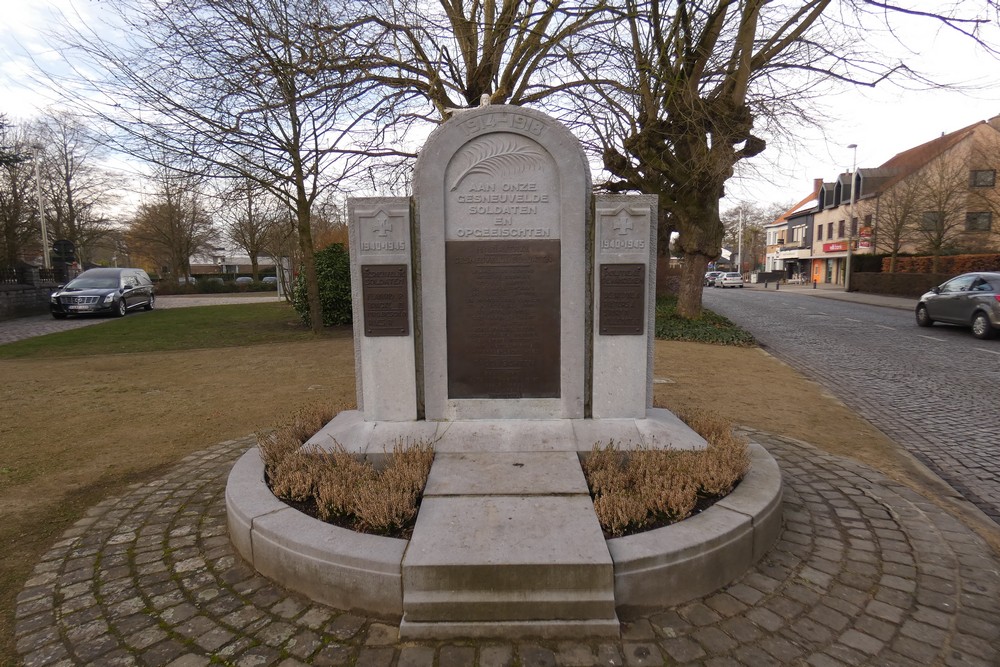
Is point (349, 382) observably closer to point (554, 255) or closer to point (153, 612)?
point (554, 255)

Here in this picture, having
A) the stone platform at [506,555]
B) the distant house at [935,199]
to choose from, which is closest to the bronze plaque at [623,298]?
the stone platform at [506,555]

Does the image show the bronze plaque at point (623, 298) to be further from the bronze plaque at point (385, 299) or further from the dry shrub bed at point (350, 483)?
the dry shrub bed at point (350, 483)

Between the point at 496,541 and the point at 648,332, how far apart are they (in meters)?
2.50

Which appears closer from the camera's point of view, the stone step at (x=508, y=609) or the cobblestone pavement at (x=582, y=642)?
the cobblestone pavement at (x=582, y=642)

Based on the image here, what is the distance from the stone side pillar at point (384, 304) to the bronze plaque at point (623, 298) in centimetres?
172

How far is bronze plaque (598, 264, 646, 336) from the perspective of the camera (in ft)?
15.0

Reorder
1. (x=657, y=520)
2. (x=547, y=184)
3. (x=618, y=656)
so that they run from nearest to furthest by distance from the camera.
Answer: (x=618, y=656), (x=657, y=520), (x=547, y=184)

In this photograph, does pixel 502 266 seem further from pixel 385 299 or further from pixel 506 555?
pixel 506 555

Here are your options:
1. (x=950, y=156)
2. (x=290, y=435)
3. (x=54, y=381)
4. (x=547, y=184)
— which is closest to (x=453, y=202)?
(x=547, y=184)

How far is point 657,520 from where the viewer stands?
130 inches

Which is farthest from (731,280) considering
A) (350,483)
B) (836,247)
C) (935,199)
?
(350,483)

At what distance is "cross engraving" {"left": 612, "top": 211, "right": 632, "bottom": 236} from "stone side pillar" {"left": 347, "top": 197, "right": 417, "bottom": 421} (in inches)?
70.9

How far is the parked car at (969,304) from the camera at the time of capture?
1289 centimetres

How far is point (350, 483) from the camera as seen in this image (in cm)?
353
